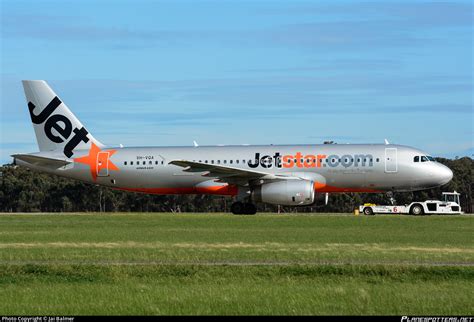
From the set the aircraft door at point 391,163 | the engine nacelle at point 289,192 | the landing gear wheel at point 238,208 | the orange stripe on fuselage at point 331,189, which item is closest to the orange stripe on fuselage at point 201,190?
the landing gear wheel at point 238,208

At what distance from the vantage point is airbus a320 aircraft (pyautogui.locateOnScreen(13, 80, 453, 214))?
179 feet

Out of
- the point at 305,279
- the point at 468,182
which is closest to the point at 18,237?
the point at 305,279

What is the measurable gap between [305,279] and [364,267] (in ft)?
5.67

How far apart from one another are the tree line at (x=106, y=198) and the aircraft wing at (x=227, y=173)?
60302 mm

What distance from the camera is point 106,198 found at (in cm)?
12581

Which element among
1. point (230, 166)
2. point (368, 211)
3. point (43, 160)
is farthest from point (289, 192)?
point (43, 160)

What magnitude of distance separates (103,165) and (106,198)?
2622 inches

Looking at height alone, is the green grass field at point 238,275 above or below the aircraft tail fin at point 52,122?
below

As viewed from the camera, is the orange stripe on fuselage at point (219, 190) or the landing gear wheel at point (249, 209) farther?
the landing gear wheel at point (249, 209)

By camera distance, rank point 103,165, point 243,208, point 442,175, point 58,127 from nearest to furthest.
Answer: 1. point 442,175
2. point 243,208
3. point 103,165
4. point 58,127

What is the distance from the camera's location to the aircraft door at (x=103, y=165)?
197 ft

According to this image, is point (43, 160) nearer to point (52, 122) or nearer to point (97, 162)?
point (52, 122)

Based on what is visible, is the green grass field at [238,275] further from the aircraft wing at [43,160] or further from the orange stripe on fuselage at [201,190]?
the aircraft wing at [43,160]

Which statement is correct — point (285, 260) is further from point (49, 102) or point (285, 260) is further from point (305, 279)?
point (49, 102)
